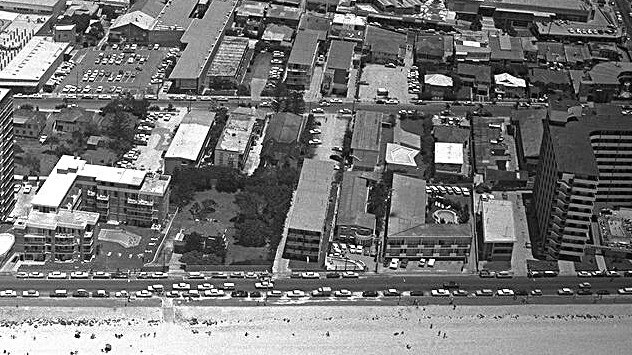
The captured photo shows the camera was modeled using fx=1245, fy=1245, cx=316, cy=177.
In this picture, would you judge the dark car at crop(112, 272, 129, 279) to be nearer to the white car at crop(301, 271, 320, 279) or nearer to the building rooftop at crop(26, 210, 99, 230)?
the building rooftop at crop(26, 210, 99, 230)

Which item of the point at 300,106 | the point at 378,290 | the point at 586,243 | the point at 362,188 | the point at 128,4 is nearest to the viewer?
the point at 378,290

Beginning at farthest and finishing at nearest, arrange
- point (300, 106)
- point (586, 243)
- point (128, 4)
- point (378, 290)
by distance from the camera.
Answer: point (128, 4)
point (300, 106)
point (586, 243)
point (378, 290)

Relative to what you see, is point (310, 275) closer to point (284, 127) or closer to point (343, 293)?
point (343, 293)

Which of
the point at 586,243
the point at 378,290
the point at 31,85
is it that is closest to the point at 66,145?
the point at 31,85

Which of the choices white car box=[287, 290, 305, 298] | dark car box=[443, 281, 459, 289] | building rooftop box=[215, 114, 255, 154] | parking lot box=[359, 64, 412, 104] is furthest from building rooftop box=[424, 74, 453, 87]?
white car box=[287, 290, 305, 298]

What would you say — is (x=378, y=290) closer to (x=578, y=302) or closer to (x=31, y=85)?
(x=578, y=302)

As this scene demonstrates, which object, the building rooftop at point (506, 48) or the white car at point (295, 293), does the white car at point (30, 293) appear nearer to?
the white car at point (295, 293)
